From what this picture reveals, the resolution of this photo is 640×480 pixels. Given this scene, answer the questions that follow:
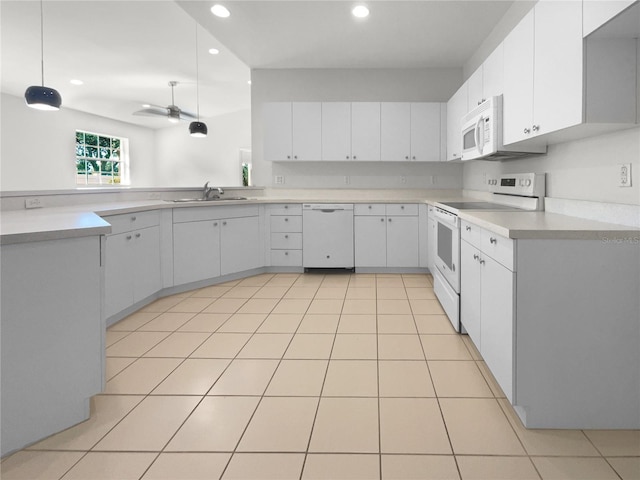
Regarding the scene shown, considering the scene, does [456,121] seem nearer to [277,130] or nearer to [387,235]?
[387,235]

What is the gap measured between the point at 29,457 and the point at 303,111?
14.5 feet

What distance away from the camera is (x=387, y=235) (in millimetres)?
4949

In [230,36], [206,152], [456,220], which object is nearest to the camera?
[456,220]

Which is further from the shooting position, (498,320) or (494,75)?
(494,75)

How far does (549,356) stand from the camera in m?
1.72

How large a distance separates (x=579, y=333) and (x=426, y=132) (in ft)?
12.5

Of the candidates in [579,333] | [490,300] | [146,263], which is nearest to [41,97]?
[146,263]

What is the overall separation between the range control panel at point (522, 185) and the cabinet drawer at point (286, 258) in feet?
7.48

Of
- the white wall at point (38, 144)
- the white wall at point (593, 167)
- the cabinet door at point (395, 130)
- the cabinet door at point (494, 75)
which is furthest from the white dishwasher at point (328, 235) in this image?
the white wall at point (38, 144)

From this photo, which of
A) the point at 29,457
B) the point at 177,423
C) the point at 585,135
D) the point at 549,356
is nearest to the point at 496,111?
the point at 585,135

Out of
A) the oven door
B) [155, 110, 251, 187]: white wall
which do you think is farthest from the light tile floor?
[155, 110, 251, 187]: white wall

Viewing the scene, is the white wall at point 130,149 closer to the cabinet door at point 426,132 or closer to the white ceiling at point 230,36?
the white ceiling at point 230,36

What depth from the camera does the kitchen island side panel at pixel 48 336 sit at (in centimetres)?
155

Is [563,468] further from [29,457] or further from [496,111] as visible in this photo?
[496,111]
